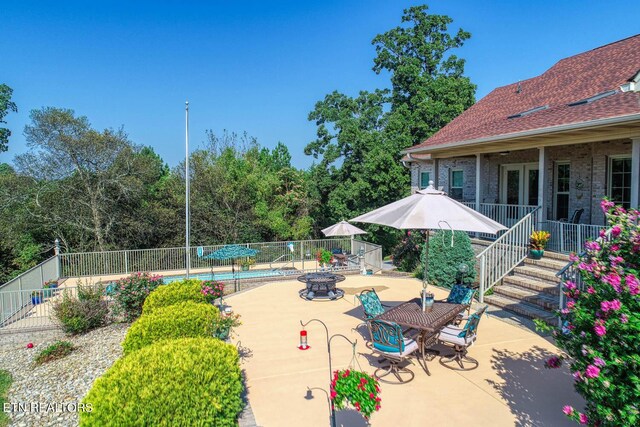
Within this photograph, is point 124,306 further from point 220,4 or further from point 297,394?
point 220,4

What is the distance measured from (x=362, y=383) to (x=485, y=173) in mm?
14124

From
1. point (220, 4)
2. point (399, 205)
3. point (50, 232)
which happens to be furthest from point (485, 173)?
point (50, 232)

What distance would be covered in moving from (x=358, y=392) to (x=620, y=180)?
11429mm

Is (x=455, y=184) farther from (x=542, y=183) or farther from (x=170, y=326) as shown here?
(x=170, y=326)

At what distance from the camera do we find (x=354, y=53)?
3419 centimetres

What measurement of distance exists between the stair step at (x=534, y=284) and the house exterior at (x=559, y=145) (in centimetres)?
214

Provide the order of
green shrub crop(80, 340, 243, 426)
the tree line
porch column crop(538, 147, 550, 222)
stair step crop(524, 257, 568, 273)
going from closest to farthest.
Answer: green shrub crop(80, 340, 243, 426) < stair step crop(524, 257, 568, 273) < porch column crop(538, 147, 550, 222) < the tree line

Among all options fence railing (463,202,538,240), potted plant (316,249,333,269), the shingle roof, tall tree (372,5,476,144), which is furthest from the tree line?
fence railing (463,202,538,240)

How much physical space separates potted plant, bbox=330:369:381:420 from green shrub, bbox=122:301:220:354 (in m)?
2.95

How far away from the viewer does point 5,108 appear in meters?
33.2

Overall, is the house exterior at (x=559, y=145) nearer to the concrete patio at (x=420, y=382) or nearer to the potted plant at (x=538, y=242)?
the potted plant at (x=538, y=242)

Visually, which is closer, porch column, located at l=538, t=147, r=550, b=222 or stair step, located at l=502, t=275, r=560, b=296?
stair step, located at l=502, t=275, r=560, b=296

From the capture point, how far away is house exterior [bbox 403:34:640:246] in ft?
32.3

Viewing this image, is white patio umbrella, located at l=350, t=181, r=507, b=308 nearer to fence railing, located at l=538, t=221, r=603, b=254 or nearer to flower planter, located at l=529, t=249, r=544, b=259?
flower planter, located at l=529, t=249, r=544, b=259
